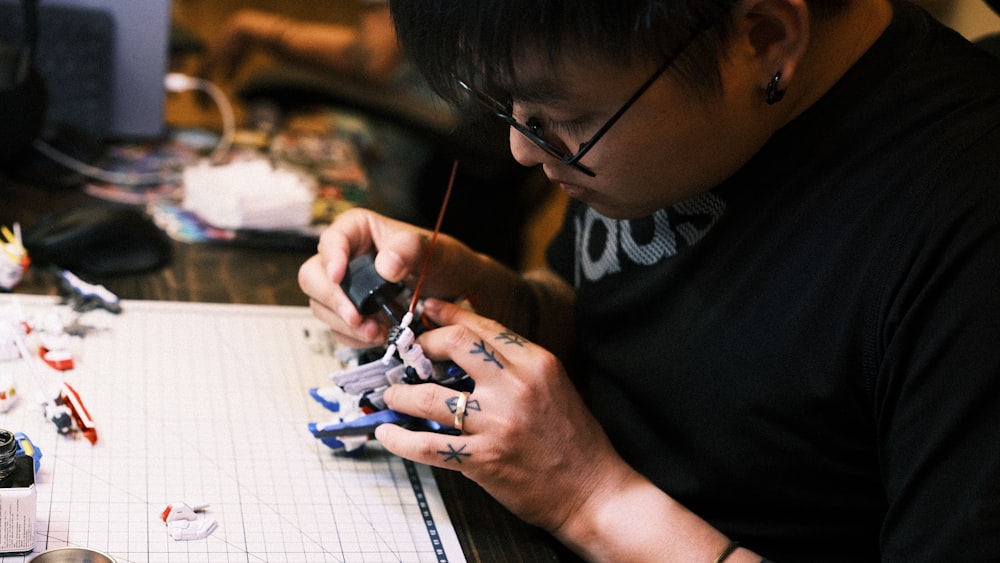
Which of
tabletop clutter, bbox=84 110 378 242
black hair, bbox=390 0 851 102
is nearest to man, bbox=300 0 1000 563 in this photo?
black hair, bbox=390 0 851 102

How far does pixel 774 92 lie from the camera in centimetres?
82

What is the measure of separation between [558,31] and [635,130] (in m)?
0.13

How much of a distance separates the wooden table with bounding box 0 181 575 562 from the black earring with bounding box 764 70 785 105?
0.44 m

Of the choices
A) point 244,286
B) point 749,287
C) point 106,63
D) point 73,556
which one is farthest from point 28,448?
point 106,63

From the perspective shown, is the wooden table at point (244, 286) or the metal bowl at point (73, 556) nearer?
the metal bowl at point (73, 556)

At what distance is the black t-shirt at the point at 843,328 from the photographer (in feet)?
2.45

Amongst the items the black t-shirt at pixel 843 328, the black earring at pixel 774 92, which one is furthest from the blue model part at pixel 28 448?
the black earring at pixel 774 92

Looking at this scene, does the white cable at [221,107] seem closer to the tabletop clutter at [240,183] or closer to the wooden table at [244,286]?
the tabletop clutter at [240,183]

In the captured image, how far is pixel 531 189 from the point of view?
2.19m

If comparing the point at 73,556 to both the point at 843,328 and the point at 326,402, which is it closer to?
the point at 326,402

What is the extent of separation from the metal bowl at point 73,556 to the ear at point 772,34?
629 millimetres

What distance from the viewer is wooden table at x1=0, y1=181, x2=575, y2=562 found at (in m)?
0.90

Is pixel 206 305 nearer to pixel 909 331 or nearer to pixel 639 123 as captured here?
pixel 639 123

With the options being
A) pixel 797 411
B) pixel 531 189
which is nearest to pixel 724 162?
pixel 797 411
